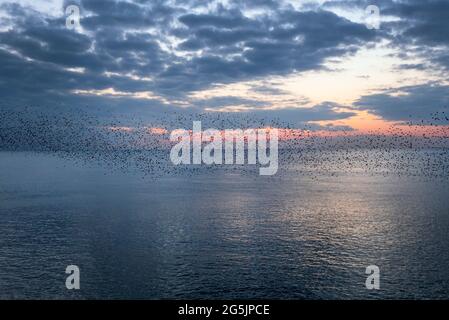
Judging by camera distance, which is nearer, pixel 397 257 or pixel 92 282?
pixel 92 282

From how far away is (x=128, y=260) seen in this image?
59.8 metres

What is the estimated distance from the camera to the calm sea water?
50.8 m

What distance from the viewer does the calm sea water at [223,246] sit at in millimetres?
50750

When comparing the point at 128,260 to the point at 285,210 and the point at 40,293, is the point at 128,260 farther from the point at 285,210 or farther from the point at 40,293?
the point at 285,210

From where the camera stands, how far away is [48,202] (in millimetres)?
112438

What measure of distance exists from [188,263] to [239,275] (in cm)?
876

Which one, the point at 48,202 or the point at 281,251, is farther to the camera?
the point at 48,202

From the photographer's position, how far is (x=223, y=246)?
2650 inches
